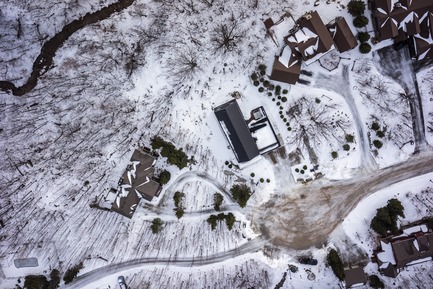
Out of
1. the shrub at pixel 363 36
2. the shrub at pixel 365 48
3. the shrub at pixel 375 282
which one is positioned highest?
the shrub at pixel 363 36

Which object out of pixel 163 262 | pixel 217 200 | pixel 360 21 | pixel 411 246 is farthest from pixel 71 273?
pixel 360 21

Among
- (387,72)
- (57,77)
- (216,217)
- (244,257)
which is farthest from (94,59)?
(387,72)

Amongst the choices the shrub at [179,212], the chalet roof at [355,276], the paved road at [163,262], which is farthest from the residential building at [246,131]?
the chalet roof at [355,276]

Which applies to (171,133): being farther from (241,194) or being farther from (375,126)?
(375,126)

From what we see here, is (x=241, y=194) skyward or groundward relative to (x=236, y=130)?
groundward

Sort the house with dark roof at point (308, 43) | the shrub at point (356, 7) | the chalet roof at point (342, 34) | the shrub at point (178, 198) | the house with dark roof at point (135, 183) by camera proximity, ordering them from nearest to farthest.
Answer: the house with dark roof at point (308, 43), the chalet roof at point (342, 34), the shrub at point (356, 7), the house with dark roof at point (135, 183), the shrub at point (178, 198)

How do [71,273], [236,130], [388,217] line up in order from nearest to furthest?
1. [236,130]
2. [388,217]
3. [71,273]

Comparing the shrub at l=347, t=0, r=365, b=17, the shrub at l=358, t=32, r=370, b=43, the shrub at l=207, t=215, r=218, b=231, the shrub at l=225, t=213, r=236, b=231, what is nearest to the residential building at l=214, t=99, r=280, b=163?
the shrub at l=225, t=213, r=236, b=231

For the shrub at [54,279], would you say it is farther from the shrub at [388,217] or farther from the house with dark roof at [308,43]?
the shrub at [388,217]
